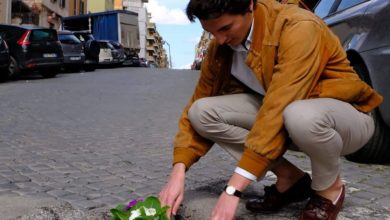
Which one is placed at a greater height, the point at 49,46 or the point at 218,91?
the point at 218,91

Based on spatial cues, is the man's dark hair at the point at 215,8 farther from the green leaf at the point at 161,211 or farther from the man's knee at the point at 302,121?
the green leaf at the point at 161,211

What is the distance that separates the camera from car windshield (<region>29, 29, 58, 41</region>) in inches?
647

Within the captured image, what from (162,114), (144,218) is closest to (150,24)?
(162,114)

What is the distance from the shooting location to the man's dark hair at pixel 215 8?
2184 millimetres

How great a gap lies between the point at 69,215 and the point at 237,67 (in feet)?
3.61

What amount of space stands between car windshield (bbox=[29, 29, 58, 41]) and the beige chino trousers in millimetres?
14535

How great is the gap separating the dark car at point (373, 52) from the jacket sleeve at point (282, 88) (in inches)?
62.8

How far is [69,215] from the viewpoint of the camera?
2.73 metres

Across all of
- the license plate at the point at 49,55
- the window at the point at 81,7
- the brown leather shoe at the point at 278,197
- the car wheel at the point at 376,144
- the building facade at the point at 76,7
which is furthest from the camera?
the window at the point at 81,7

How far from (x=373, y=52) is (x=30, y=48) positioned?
13883mm

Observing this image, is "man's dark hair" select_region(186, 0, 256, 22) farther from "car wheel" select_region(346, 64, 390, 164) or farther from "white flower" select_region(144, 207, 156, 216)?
"car wheel" select_region(346, 64, 390, 164)

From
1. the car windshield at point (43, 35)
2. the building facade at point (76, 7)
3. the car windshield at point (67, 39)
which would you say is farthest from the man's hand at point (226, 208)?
the building facade at point (76, 7)

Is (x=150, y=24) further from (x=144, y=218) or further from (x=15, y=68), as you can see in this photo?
(x=144, y=218)

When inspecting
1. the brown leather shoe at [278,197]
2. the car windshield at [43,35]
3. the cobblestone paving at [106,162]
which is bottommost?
the car windshield at [43,35]
